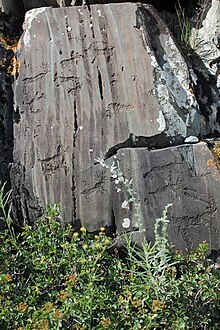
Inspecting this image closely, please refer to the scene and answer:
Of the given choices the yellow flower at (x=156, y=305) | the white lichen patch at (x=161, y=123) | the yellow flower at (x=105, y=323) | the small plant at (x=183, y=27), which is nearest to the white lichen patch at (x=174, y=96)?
the white lichen patch at (x=161, y=123)

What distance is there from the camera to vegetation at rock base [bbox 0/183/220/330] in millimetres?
2557

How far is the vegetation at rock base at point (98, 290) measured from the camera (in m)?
2.56

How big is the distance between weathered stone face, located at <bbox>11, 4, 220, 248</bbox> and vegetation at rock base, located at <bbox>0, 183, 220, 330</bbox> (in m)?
0.36

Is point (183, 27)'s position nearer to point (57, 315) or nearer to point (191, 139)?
point (191, 139)

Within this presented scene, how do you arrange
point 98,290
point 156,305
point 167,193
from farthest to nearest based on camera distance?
point 167,193
point 98,290
point 156,305

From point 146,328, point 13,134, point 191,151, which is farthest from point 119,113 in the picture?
point 146,328

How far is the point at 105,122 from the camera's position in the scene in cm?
347

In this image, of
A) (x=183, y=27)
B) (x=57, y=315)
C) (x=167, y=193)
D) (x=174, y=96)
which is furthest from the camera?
(x=183, y=27)

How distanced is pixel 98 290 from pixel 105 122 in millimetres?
1240

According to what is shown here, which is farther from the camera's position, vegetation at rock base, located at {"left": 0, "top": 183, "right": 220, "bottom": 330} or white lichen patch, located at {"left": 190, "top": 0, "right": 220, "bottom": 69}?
white lichen patch, located at {"left": 190, "top": 0, "right": 220, "bottom": 69}

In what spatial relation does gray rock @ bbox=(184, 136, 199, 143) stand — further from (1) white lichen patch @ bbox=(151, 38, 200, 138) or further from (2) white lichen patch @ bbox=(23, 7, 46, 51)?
(2) white lichen patch @ bbox=(23, 7, 46, 51)

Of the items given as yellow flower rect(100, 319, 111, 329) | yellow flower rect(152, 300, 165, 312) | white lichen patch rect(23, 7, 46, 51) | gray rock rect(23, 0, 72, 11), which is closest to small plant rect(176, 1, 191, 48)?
gray rock rect(23, 0, 72, 11)

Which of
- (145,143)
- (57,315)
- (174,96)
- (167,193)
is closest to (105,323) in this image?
(57,315)

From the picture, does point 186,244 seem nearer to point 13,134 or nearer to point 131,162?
point 131,162
